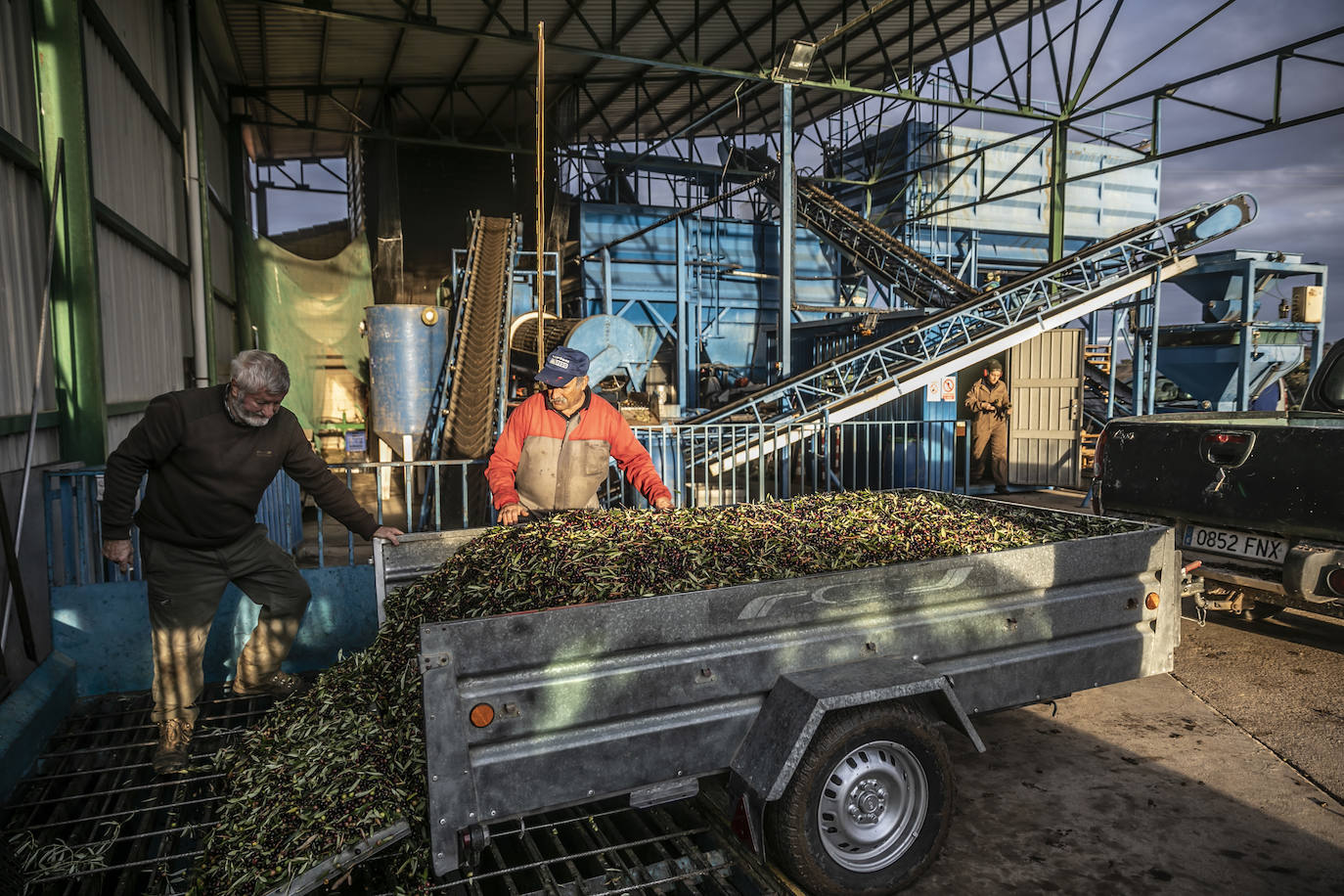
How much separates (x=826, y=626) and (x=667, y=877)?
1.03m

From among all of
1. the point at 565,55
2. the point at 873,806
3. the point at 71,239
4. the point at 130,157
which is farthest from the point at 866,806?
the point at 565,55

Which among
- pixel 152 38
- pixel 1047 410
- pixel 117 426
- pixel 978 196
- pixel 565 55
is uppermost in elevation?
pixel 565 55

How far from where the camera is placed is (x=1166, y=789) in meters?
3.73

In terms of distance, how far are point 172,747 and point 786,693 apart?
2.88 metres

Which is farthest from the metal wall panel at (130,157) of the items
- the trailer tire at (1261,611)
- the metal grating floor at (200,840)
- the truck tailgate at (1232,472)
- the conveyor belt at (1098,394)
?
the conveyor belt at (1098,394)

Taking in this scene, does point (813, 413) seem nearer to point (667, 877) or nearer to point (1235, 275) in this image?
point (1235, 275)

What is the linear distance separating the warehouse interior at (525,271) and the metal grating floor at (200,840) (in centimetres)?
7

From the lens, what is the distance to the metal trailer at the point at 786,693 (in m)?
2.41

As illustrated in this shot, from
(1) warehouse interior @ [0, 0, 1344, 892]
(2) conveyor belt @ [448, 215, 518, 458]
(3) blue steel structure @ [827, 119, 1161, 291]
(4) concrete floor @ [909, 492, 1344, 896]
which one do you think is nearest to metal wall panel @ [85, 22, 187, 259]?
(1) warehouse interior @ [0, 0, 1344, 892]

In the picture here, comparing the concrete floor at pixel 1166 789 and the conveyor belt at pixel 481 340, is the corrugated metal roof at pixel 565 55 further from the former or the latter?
the concrete floor at pixel 1166 789

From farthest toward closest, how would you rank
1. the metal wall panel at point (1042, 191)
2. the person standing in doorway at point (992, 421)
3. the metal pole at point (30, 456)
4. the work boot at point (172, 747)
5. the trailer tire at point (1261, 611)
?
the metal wall panel at point (1042, 191)
the person standing in doorway at point (992, 421)
the trailer tire at point (1261, 611)
the metal pole at point (30, 456)
the work boot at point (172, 747)

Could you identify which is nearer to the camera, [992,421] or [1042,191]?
[992,421]

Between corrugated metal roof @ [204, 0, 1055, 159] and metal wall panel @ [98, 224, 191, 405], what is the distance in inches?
197

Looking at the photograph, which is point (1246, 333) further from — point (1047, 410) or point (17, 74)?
point (17, 74)
